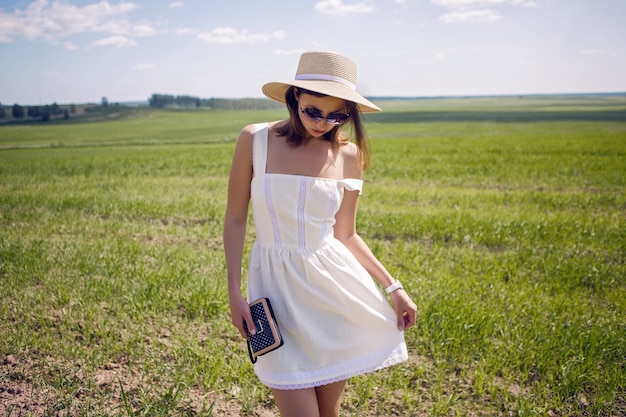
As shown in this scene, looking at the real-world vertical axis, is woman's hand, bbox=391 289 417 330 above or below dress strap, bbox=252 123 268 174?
below

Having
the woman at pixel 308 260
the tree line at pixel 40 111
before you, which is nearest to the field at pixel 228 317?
the woman at pixel 308 260

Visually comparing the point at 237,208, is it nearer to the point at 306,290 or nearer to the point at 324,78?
the point at 306,290

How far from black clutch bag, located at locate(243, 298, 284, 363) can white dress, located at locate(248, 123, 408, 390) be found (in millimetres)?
83

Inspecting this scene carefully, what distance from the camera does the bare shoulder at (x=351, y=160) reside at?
2392 mm

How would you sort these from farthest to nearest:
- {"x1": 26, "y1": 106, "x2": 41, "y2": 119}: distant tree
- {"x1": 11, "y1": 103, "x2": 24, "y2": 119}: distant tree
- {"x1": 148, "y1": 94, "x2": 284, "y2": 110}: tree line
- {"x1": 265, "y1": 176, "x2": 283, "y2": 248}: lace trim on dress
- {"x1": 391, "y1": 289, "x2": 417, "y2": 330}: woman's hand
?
{"x1": 148, "y1": 94, "x2": 284, "y2": 110}: tree line → {"x1": 26, "y1": 106, "x2": 41, "y2": 119}: distant tree → {"x1": 11, "y1": 103, "x2": 24, "y2": 119}: distant tree → {"x1": 391, "y1": 289, "x2": 417, "y2": 330}: woman's hand → {"x1": 265, "y1": 176, "x2": 283, "y2": 248}: lace trim on dress

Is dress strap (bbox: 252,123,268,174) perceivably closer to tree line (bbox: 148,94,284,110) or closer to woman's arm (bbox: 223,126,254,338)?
woman's arm (bbox: 223,126,254,338)

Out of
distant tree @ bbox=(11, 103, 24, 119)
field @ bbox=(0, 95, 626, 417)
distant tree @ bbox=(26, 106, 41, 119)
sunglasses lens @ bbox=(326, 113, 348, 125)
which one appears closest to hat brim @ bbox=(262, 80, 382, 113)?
sunglasses lens @ bbox=(326, 113, 348, 125)

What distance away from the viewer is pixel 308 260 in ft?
7.07

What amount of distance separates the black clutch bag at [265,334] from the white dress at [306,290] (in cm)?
8

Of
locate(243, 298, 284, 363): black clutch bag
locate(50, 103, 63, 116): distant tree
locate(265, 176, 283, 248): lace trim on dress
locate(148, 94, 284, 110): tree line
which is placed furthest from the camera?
locate(148, 94, 284, 110): tree line

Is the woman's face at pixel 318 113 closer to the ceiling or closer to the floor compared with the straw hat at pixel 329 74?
closer to the floor

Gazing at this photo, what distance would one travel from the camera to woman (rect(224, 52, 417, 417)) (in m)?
2.11

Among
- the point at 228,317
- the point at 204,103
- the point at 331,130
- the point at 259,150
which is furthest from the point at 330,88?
the point at 204,103

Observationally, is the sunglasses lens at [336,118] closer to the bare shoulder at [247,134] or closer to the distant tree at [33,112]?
the bare shoulder at [247,134]
